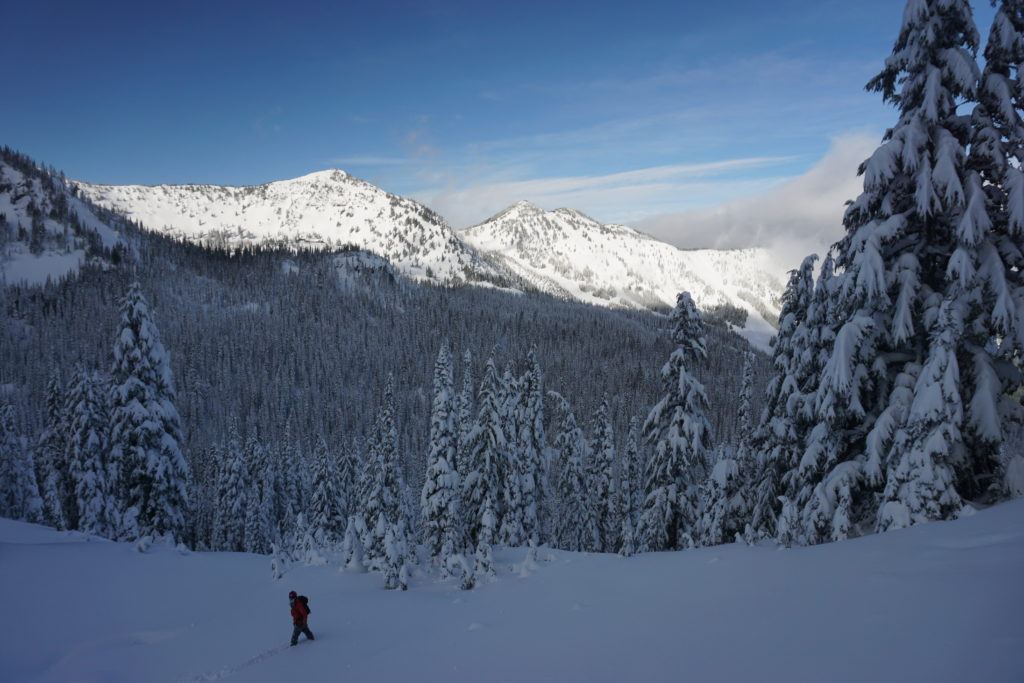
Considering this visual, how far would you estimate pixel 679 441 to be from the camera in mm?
19969

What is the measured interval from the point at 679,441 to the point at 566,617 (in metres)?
11.0

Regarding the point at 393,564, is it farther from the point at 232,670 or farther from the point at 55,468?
the point at 55,468

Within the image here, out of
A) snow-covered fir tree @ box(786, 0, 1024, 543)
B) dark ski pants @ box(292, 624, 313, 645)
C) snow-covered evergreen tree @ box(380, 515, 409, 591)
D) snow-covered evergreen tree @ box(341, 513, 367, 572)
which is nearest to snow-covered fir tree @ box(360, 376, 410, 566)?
snow-covered evergreen tree @ box(341, 513, 367, 572)

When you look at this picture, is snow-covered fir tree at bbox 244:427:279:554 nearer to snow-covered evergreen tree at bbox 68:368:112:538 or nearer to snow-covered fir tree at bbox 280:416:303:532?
snow-covered fir tree at bbox 280:416:303:532

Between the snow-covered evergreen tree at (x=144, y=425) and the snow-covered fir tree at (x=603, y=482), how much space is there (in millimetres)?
25425

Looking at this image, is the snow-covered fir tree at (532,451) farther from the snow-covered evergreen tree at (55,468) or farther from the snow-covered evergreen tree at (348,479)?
the snow-covered evergreen tree at (55,468)

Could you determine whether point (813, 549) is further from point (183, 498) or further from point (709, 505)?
point (183, 498)

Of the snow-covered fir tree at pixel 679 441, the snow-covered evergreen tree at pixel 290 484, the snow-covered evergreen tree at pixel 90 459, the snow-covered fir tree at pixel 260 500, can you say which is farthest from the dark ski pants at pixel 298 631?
the snow-covered evergreen tree at pixel 290 484

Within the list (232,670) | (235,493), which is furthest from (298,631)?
(235,493)

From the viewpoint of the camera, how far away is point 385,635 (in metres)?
11.8

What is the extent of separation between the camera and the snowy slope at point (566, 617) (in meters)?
6.01

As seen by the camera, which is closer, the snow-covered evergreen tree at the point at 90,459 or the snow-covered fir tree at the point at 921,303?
the snow-covered fir tree at the point at 921,303

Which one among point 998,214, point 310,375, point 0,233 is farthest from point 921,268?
point 0,233

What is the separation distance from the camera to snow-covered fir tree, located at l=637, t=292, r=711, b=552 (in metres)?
20.1
